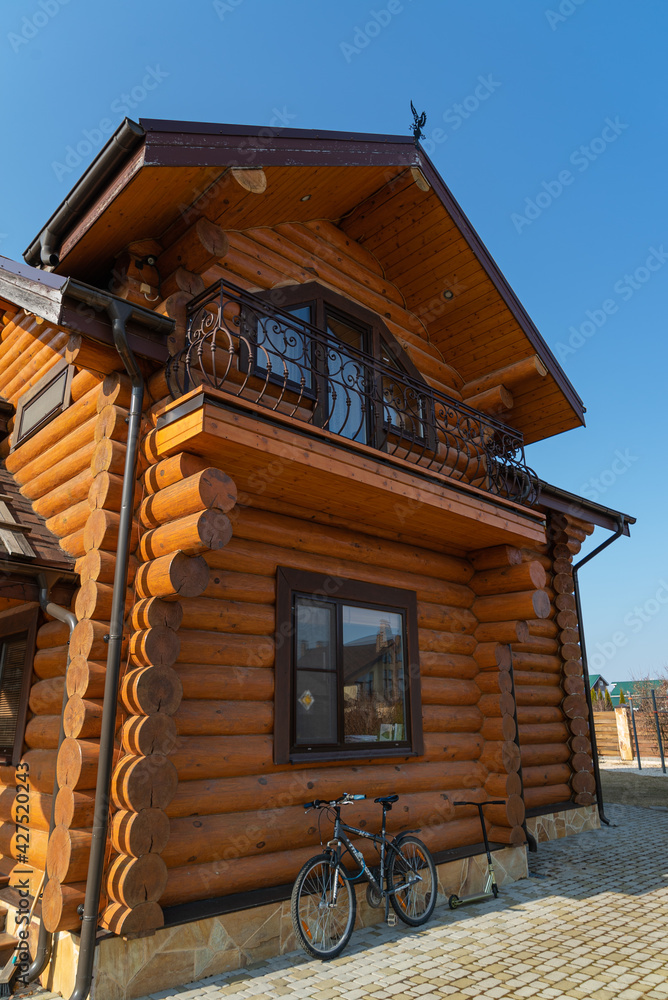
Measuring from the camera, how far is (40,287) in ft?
18.6

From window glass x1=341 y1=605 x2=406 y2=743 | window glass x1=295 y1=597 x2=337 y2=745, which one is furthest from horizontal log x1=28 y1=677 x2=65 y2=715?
window glass x1=341 y1=605 x2=406 y2=743

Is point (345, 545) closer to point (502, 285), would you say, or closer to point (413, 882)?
point (413, 882)

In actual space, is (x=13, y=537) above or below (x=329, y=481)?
below

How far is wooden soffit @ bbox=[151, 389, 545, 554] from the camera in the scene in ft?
17.7

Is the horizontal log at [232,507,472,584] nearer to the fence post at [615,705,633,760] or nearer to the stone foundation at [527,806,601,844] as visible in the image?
the stone foundation at [527,806,601,844]

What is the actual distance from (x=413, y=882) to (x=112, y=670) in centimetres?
369

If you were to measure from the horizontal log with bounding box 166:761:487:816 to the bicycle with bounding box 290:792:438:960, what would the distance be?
241 mm

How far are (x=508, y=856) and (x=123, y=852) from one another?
522 cm

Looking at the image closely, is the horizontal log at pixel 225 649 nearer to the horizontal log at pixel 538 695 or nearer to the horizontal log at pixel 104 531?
the horizontal log at pixel 104 531

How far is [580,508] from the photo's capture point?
12141 millimetres

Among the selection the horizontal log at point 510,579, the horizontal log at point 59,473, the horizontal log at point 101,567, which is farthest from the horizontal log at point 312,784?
the horizontal log at point 59,473

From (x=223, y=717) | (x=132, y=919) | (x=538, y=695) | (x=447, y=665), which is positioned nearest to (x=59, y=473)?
(x=223, y=717)

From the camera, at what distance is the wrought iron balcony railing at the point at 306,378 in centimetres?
611

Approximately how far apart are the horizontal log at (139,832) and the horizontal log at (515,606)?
5.15 metres
